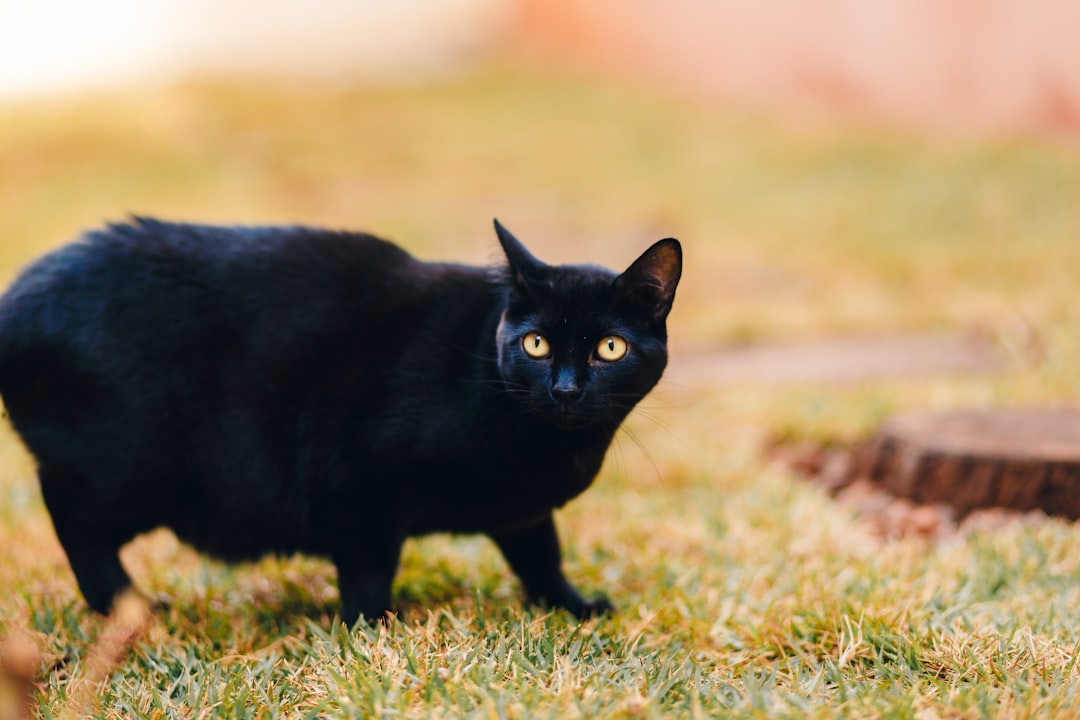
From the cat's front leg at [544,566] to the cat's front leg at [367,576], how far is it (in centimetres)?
31

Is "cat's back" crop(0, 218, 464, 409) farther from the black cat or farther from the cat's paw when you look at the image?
the cat's paw

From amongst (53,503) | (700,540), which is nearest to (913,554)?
(700,540)

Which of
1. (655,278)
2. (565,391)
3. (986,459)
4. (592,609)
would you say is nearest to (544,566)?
(592,609)

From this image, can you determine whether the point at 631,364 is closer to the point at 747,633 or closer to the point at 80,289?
the point at 747,633

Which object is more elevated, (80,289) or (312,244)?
(312,244)

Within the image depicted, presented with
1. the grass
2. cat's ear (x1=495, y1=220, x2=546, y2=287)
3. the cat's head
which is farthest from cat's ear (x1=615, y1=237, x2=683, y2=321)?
the grass

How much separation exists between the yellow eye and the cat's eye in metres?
0.11

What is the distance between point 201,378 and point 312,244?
41 cm

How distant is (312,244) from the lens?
2305mm

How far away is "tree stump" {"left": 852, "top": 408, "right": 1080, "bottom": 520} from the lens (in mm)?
2871

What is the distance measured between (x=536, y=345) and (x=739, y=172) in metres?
6.94

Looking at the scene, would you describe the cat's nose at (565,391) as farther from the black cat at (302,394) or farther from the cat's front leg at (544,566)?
the cat's front leg at (544,566)

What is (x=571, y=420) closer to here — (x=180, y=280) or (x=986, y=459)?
(x=180, y=280)

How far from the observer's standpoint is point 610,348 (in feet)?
6.64
